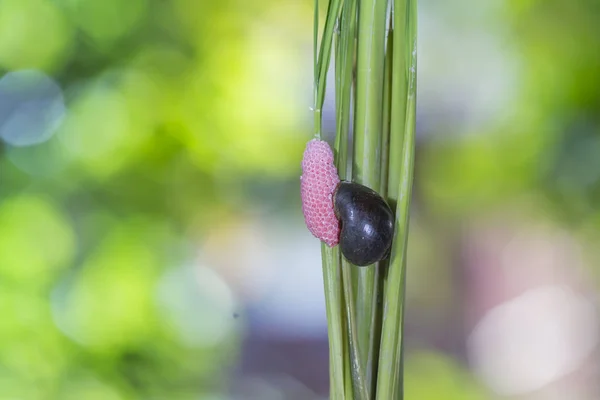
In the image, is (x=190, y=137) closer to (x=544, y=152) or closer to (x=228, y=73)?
(x=228, y=73)

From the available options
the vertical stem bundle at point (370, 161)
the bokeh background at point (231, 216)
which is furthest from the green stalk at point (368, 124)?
the bokeh background at point (231, 216)

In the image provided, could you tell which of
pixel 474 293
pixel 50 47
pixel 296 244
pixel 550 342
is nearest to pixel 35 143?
pixel 50 47

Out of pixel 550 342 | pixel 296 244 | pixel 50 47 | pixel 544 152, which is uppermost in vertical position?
pixel 50 47

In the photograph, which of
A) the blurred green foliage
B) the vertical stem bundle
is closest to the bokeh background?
the blurred green foliage

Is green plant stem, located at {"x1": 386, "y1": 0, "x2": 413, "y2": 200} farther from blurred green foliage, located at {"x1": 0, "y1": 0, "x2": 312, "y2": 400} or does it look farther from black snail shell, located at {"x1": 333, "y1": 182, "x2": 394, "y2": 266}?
blurred green foliage, located at {"x1": 0, "y1": 0, "x2": 312, "y2": 400}

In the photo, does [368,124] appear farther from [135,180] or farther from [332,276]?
[135,180]

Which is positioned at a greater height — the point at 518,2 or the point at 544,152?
the point at 518,2

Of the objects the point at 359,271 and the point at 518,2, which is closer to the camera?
the point at 359,271

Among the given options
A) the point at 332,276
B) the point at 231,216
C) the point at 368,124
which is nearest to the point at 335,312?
the point at 332,276
